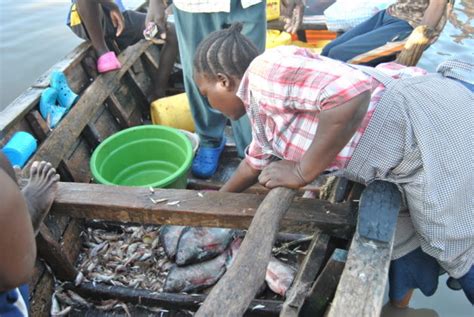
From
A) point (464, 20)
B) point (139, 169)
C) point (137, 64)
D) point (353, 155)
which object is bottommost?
point (464, 20)

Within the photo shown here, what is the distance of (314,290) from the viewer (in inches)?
67.7

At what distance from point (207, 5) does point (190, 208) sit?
4.88ft

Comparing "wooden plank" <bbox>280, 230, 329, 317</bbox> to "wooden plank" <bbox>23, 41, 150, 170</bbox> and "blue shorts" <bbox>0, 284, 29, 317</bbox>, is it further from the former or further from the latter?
"wooden plank" <bbox>23, 41, 150, 170</bbox>

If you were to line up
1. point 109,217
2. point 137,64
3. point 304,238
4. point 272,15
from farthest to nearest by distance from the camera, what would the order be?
1. point 272,15
2. point 137,64
3. point 304,238
4. point 109,217

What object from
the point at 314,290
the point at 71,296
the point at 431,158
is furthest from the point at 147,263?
the point at 431,158

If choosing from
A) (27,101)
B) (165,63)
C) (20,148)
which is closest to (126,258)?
(20,148)

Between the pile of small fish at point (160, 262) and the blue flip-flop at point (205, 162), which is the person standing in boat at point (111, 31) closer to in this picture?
the blue flip-flop at point (205, 162)

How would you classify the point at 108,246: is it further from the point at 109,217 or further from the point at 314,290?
the point at 314,290

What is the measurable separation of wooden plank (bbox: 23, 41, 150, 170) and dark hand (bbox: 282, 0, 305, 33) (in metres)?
1.55

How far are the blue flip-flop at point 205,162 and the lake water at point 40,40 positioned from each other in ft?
11.6

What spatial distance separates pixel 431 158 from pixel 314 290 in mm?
723

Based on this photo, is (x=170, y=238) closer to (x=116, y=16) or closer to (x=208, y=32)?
(x=208, y=32)

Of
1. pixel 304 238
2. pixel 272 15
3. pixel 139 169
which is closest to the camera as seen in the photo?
pixel 304 238

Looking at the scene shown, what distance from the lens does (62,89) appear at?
127 inches
